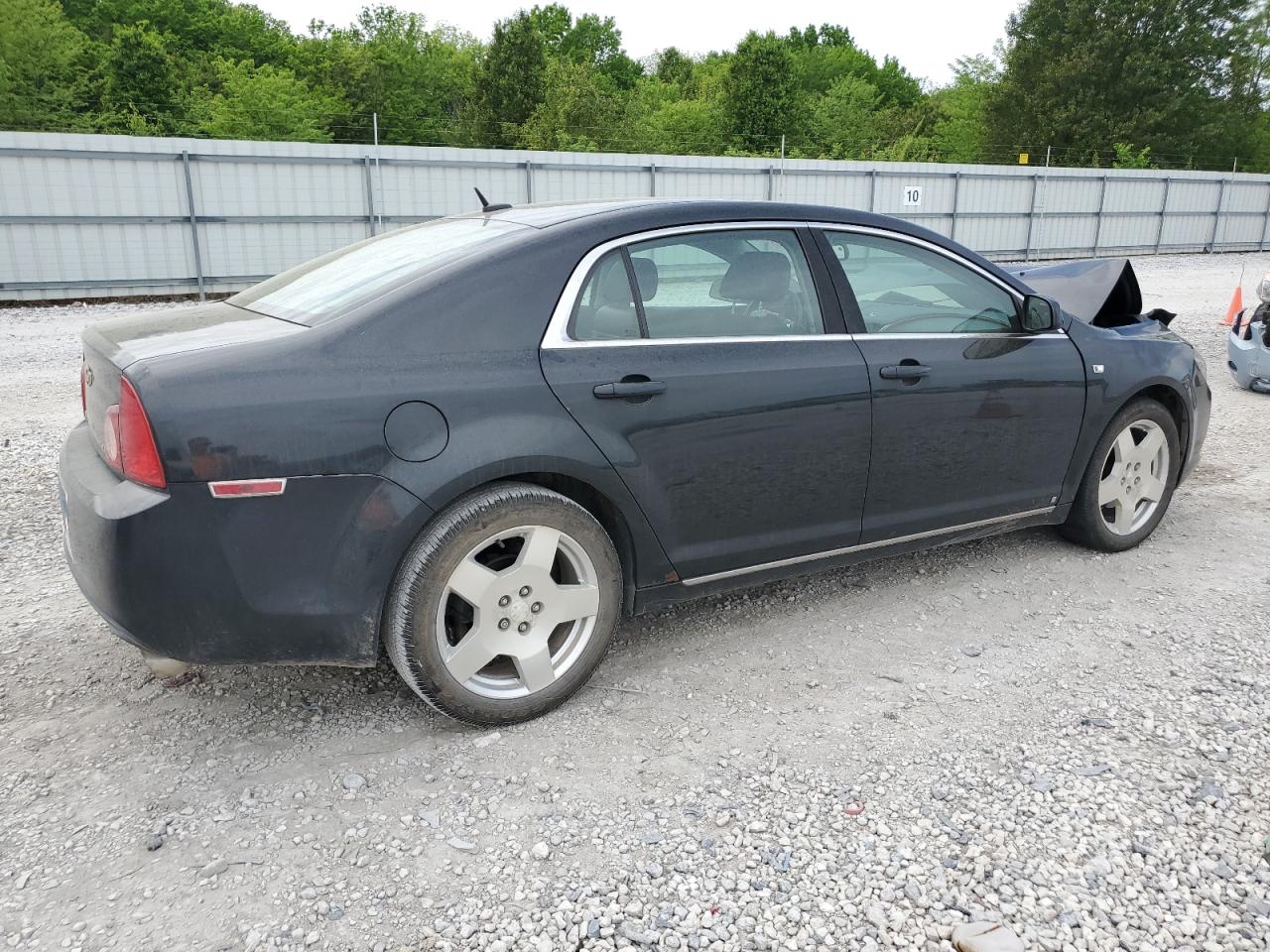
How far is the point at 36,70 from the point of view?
37250mm

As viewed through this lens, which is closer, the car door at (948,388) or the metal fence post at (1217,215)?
the car door at (948,388)

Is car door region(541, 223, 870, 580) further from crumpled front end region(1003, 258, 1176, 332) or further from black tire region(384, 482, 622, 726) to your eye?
crumpled front end region(1003, 258, 1176, 332)

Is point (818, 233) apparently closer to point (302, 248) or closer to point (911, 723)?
point (911, 723)

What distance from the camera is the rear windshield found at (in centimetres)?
303

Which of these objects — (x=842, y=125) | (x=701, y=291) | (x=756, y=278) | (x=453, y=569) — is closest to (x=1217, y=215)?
(x=842, y=125)

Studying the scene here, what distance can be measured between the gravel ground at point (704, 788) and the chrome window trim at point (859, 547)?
12.3 inches

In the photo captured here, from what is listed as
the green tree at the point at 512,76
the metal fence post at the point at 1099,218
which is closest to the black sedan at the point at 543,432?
the metal fence post at the point at 1099,218

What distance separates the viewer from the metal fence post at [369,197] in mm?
16781

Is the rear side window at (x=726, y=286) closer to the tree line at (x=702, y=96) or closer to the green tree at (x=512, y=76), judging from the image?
the tree line at (x=702, y=96)

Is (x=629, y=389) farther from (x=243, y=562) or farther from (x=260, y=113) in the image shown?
(x=260, y=113)

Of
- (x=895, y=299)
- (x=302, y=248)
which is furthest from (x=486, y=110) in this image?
(x=895, y=299)

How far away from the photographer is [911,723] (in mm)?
3094

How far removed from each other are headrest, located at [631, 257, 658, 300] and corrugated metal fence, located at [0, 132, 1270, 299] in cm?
815

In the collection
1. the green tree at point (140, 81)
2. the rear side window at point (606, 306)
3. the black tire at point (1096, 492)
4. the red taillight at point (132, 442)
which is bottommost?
the black tire at point (1096, 492)
